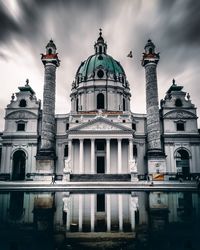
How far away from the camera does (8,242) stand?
25.3ft

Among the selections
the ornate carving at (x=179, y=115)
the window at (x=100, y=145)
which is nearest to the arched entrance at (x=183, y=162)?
the ornate carving at (x=179, y=115)

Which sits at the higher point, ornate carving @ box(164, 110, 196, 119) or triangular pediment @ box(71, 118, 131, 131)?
ornate carving @ box(164, 110, 196, 119)

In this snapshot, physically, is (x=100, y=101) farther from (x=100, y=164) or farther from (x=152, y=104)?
(x=100, y=164)

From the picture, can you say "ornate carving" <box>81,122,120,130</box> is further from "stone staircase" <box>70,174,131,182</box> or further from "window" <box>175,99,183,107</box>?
"window" <box>175,99,183,107</box>

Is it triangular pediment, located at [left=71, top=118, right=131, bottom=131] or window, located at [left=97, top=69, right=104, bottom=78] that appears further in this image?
window, located at [left=97, top=69, right=104, bottom=78]

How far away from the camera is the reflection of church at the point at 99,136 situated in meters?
44.5

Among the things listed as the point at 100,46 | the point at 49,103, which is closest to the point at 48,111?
the point at 49,103

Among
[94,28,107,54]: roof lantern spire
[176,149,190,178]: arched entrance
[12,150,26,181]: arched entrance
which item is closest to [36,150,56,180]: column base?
[12,150,26,181]: arched entrance

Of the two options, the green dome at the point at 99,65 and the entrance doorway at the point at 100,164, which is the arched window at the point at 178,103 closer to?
the green dome at the point at 99,65

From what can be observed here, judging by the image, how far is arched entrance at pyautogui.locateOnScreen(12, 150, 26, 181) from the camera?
1937 inches

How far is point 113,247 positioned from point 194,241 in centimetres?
245

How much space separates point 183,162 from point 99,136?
1677 cm

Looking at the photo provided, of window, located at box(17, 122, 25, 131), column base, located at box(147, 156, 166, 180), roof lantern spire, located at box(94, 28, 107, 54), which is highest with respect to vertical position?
roof lantern spire, located at box(94, 28, 107, 54)

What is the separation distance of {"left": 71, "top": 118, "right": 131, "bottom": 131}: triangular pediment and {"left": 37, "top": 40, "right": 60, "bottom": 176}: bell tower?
5516mm
